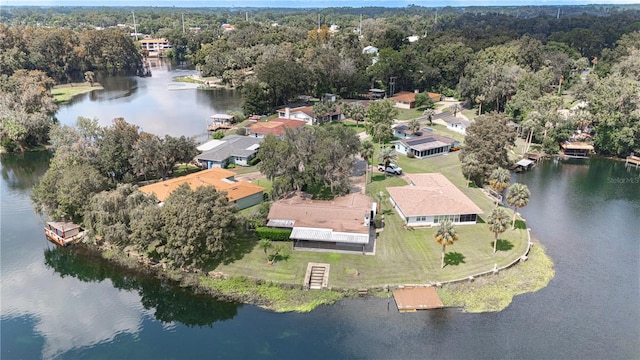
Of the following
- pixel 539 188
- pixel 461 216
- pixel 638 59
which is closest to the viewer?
pixel 461 216

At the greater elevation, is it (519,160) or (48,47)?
(48,47)

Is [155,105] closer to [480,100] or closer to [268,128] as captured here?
[268,128]

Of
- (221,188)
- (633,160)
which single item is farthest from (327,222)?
(633,160)

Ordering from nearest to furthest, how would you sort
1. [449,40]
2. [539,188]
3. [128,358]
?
1. [128,358]
2. [539,188]
3. [449,40]

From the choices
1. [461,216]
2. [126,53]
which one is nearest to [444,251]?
[461,216]

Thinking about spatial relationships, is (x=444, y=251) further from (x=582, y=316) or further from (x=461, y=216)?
(x=582, y=316)

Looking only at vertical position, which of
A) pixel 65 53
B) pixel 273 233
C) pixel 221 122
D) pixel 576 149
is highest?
pixel 65 53

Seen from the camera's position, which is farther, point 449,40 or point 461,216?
point 449,40

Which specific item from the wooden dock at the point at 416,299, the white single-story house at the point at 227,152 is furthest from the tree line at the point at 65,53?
the wooden dock at the point at 416,299
